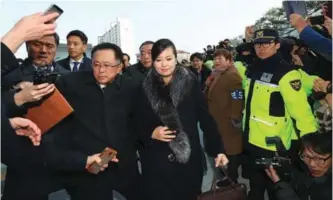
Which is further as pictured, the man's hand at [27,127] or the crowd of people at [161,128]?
the crowd of people at [161,128]

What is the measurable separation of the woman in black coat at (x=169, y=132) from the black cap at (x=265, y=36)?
28.7 inches

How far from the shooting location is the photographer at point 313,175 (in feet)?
8.20

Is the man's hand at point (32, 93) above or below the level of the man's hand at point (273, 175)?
above

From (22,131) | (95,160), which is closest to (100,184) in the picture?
(95,160)

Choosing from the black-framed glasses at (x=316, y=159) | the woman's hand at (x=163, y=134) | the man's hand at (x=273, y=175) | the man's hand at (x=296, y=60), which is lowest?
the man's hand at (x=273, y=175)

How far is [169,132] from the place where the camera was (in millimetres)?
2727

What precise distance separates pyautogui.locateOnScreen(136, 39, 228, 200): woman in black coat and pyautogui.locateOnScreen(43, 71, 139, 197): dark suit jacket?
17 cm

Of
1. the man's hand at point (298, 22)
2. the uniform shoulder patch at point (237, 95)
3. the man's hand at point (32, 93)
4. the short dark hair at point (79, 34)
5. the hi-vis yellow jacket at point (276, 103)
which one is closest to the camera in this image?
the man's hand at point (32, 93)

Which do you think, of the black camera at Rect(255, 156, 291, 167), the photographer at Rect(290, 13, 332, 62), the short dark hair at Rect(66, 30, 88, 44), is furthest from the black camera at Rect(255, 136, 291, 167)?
the short dark hair at Rect(66, 30, 88, 44)

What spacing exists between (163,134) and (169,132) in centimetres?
5

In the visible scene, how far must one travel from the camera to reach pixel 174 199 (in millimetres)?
2777

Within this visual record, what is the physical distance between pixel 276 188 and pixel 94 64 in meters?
1.54

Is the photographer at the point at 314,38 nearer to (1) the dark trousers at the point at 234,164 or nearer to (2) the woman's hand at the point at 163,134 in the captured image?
(2) the woman's hand at the point at 163,134

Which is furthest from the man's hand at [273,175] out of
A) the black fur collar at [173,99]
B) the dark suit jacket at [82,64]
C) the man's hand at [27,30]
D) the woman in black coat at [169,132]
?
the dark suit jacket at [82,64]
